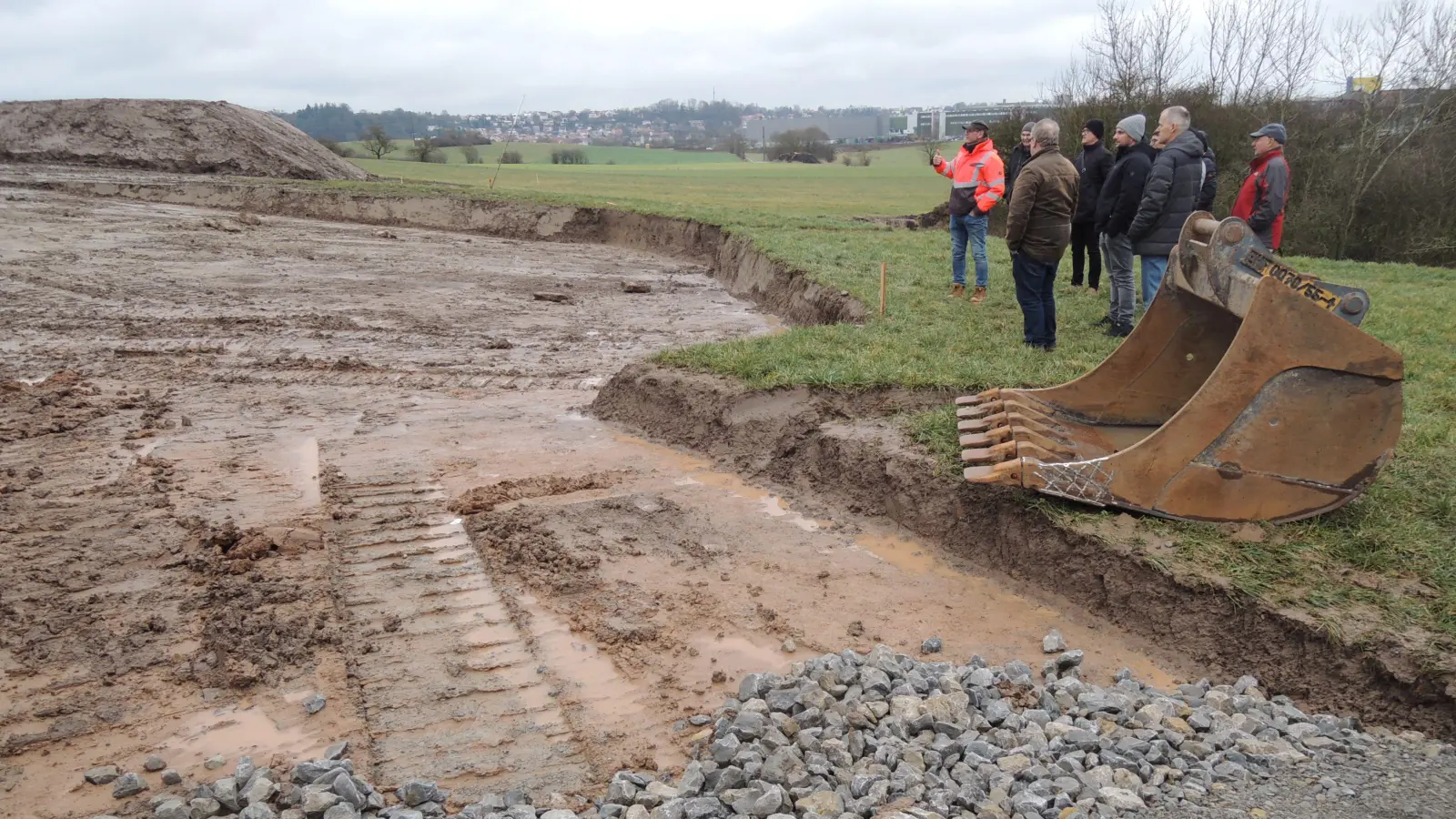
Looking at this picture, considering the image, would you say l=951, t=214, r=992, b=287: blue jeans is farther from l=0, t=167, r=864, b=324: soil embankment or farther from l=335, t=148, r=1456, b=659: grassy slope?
l=0, t=167, r=864, b=324: soil embankment

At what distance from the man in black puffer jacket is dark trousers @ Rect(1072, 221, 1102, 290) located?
207 centimetres

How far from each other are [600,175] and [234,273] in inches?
1158

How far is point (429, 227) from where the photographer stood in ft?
74.5

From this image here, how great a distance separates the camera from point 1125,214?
8.77 meters

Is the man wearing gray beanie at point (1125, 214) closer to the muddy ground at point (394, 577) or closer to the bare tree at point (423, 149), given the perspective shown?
the muddy ground at point (394, 577)

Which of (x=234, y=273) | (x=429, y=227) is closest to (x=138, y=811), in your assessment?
(x=234, y=273)

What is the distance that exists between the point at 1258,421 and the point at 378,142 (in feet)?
153

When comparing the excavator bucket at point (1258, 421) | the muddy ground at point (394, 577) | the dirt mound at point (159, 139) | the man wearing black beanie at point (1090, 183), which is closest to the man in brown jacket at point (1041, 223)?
Answer: the man wearing black beanie at point (1090, 183)

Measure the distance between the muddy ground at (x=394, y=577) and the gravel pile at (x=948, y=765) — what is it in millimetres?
244

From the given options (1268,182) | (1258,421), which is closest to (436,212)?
(1268,182)

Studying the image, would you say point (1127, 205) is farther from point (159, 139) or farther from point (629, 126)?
point (629, 126)

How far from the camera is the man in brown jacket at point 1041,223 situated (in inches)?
322

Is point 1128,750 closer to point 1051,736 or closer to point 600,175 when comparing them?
point 1051,736

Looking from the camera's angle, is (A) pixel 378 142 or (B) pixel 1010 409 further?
(A) pixel 378 142
